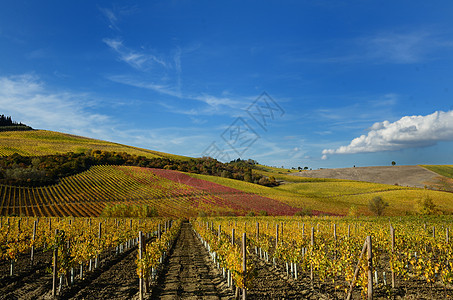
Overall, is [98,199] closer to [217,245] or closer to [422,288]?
[217,245]

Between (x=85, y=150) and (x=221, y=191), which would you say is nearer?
(x=221, y=191)

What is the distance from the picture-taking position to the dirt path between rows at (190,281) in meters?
10.3

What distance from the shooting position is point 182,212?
179ft

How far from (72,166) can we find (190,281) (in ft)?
216

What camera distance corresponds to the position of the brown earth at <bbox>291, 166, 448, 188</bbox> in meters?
85.5

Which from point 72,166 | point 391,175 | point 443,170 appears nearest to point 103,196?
point 72,166

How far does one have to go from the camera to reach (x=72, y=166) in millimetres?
67750

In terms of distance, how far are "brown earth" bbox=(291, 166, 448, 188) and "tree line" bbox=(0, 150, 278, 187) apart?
2763cm

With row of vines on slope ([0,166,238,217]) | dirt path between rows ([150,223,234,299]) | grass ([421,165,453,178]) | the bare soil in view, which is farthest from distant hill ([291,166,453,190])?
dirt path between rows ([150,223,234,299])

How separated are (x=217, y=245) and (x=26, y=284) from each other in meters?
8.31

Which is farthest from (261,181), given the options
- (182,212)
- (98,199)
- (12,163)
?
(12,163)

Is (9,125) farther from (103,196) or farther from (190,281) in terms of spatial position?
(190,281)

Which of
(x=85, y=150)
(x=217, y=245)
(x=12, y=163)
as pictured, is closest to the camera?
(x=217, y=245)

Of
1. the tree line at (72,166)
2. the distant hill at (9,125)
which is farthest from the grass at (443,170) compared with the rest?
the distant hill at (9,125)
